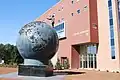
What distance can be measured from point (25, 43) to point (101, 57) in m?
18.5

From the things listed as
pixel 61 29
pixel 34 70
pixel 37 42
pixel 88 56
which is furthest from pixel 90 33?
pixel 34 70

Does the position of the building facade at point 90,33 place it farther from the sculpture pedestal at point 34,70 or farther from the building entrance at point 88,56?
A: the sculpture pedestal at point 34,70

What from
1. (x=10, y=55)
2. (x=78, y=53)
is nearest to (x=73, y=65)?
(x=78, y=53)

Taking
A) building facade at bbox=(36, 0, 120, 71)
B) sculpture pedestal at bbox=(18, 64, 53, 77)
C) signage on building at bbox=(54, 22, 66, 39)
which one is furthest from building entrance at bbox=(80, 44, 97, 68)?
sculpture pedestal at bbox=(18, 64, 53, 77)

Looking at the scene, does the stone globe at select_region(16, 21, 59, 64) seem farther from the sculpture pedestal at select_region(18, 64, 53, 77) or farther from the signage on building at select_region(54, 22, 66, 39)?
the signage on building at select_region(54, 22, 66, 39)

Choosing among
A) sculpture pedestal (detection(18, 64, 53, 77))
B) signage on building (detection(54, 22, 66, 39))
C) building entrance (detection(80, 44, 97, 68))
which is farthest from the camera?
signage on building (detection(54, 22, 66, 39))

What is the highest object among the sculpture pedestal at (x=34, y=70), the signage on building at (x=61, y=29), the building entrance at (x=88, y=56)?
the signage on building at (x=61, y=29)

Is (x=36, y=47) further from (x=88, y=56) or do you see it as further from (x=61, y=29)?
(x=61, y=29)

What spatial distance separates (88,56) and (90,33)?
19.2ft

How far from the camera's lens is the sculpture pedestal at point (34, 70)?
19.2 m

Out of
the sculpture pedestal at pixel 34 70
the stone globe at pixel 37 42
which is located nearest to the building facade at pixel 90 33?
the stone globe at pixel 37 42

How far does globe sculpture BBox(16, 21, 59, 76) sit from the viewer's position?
19328 millimetres

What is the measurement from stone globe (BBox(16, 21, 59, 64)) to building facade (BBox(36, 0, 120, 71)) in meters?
14.7

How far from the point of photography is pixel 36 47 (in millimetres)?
19297
